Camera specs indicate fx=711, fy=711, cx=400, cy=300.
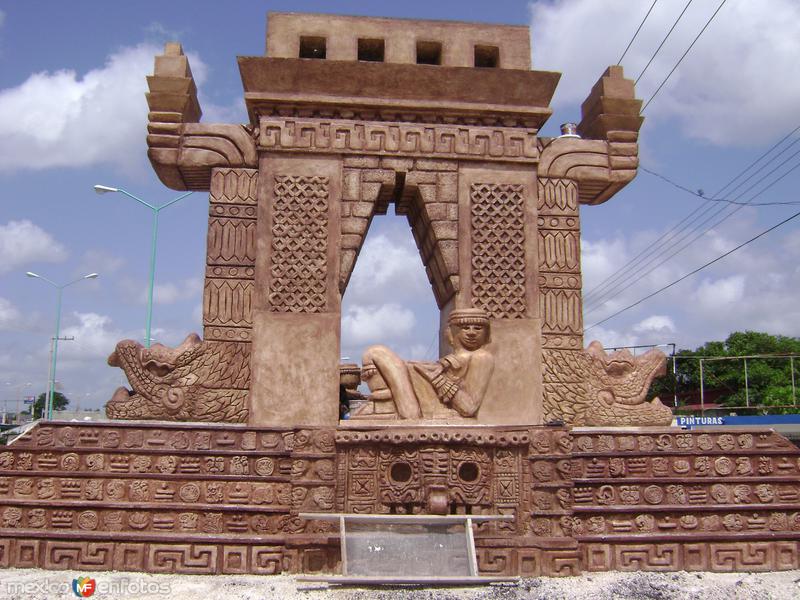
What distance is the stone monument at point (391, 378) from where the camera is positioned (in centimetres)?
732

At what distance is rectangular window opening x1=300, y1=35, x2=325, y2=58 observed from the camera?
883cm

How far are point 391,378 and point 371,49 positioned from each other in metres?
4.23

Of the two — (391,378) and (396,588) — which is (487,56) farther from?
(396,588)

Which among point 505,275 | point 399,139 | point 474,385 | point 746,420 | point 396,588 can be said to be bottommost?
point 396,588

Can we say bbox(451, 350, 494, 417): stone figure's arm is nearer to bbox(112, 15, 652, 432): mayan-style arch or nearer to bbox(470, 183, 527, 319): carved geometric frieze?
bbox(112, 15, 652, 432): mayan-style arch

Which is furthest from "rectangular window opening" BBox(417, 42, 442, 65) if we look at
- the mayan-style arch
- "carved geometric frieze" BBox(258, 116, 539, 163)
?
"carved geometric frieze" BBox(258, 116, 539, 163)

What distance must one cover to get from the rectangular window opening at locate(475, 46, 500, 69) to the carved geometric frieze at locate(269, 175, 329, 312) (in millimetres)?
2649

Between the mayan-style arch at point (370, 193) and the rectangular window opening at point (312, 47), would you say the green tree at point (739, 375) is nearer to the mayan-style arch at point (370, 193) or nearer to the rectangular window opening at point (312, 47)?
the mayan-style arch at point (370, 193)

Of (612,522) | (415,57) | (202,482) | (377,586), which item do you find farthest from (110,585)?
(415,57)

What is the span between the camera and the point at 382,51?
9.00 m

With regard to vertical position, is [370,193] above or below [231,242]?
above

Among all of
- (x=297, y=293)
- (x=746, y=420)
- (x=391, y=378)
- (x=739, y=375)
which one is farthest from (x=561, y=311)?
(x=739, y=375)

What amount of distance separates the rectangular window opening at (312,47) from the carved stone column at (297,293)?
154 centimetres

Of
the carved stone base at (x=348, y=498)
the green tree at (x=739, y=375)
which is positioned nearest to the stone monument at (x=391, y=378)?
the carved stone base at (x=348, y=498)
